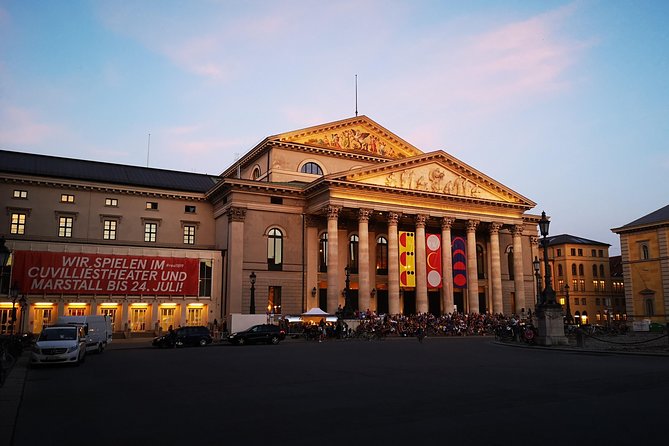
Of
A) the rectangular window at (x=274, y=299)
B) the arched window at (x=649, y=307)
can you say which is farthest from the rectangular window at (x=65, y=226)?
the arched window at (x=649, y=307)

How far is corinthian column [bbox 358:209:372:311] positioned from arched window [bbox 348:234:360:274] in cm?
423

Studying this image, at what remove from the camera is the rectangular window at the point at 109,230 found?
49.4 meters

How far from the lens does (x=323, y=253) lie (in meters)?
52.8

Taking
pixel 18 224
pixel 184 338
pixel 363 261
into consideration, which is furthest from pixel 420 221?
pixel 18 224

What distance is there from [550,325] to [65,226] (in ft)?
Result: 129

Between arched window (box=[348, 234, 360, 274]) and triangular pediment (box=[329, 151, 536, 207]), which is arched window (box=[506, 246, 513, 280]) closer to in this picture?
triangular pediment (box=[329, 151, 536, 207])

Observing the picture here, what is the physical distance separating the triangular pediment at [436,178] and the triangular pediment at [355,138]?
4229 mm

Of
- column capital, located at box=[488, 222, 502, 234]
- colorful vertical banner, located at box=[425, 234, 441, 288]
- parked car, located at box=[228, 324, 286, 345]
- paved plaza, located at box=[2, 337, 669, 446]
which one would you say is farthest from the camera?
column capital, located at box=[488, 222, 502, 234]

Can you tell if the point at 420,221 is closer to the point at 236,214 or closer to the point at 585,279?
the point at 236,214

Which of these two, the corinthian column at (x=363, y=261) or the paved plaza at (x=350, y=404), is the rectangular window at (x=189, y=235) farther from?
the paved plaza at (x=350, y=404)

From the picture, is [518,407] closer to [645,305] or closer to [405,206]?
[405,206]

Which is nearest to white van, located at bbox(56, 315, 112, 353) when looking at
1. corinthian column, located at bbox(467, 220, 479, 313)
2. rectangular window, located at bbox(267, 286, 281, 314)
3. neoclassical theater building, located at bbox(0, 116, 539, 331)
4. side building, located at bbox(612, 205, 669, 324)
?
neoclassical theater building, located at bbox(0, 116, 539, 331)

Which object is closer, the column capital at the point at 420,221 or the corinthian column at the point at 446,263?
the column capital at the point at 420,221

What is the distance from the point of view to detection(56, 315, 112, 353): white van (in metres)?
28.5
